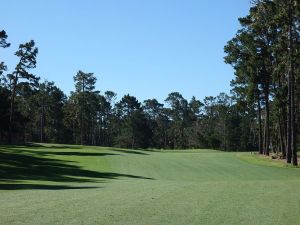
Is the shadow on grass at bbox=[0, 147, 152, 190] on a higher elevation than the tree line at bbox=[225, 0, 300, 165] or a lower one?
lower

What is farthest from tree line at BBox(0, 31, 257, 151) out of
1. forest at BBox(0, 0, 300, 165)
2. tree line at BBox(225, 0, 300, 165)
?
tree line at BBox(225, 0, 300, 165)

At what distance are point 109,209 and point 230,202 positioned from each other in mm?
3795

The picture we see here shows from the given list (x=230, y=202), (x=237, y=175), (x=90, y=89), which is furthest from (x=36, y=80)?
(x=230, y=202)

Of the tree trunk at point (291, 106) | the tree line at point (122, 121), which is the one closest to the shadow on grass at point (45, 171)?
the tree trunk at point (291, 106)

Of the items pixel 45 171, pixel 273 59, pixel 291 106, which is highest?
pixel 273 59

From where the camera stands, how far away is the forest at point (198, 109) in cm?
4616

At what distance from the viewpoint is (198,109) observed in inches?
6919

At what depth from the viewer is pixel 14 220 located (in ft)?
32.6

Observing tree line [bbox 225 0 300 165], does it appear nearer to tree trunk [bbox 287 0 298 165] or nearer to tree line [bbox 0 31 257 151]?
tree trunk [bbox 287 0 298 165]

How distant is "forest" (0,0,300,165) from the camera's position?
4616 cm

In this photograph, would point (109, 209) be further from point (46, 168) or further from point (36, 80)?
point (36, 80)

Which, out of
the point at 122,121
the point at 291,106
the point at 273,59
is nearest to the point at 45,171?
the point at 291,106

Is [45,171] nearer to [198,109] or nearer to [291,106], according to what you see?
[291,106]

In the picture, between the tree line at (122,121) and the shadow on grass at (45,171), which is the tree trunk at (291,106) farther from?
the tree line at (122,121)
